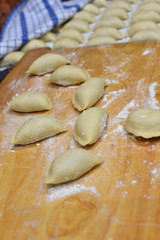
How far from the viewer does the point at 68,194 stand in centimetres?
77

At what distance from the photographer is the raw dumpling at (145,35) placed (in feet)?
5.04

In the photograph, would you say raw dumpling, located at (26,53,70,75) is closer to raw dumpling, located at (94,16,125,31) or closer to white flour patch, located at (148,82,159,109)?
white flour patch, located at (148,82,159,109)

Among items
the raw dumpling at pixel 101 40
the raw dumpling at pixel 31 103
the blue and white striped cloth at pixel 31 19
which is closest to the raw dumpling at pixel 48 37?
the blue and white striped cloth at pixel 31 19

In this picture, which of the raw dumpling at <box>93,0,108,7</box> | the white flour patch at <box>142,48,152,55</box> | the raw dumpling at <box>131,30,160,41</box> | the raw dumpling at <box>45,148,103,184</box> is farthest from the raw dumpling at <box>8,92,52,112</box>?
the raw dumpling at <box>93,0,108,7</box>

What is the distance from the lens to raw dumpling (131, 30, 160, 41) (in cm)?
154

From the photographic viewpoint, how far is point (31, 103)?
1.08m

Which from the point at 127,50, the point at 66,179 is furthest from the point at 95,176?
the point at 127,50

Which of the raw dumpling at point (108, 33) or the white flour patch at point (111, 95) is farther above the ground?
the white flour patch at point (111, 95)

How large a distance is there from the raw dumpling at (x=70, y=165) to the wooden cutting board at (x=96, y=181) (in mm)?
20

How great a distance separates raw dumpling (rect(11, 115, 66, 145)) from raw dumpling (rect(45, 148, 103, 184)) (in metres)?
Answer: 0.13

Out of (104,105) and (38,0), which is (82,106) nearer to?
(104,105)

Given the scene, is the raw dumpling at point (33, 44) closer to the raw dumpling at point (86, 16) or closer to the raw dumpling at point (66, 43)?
the raw dumpling at point (66, 43)

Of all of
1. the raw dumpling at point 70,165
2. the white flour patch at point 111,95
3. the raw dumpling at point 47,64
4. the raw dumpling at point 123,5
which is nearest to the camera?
the raw dumpling at point 70,165

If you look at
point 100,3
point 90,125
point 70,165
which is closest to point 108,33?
point 100,3
